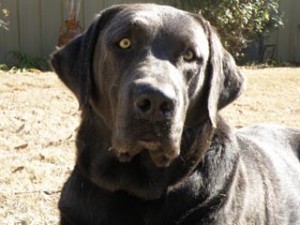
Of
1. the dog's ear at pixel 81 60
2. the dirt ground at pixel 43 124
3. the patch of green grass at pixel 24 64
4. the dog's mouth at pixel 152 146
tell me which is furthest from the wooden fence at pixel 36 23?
the dog's mouth at pixel 152 146

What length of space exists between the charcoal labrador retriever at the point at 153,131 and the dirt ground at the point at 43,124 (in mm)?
1015

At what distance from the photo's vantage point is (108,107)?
3320mm

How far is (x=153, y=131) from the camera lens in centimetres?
296

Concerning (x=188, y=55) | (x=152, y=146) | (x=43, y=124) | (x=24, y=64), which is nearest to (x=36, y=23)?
(x=24, y=64)

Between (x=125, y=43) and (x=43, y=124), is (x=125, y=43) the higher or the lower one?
the higher one

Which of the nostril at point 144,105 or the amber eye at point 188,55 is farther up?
the amber eye at point 188,55

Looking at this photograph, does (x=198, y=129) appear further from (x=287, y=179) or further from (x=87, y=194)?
(x=287, y=179)

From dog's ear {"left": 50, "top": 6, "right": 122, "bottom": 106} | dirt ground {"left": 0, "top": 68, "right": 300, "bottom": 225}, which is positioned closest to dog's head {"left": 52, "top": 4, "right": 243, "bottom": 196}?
dog's ear {"left": 50, "top": 6, "right": 122, "bottom": 106}

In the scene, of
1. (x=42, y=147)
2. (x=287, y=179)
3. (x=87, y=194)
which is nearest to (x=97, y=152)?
(x=87, y=194)

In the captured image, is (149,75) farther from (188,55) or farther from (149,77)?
(188,55)

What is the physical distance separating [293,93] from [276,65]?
3585 mm

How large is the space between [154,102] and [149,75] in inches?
6.9

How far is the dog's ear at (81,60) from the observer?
3406 millimetres

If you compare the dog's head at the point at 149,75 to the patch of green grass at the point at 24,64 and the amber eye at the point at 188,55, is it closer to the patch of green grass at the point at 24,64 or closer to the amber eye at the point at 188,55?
the amber eye at the point at 188,55
